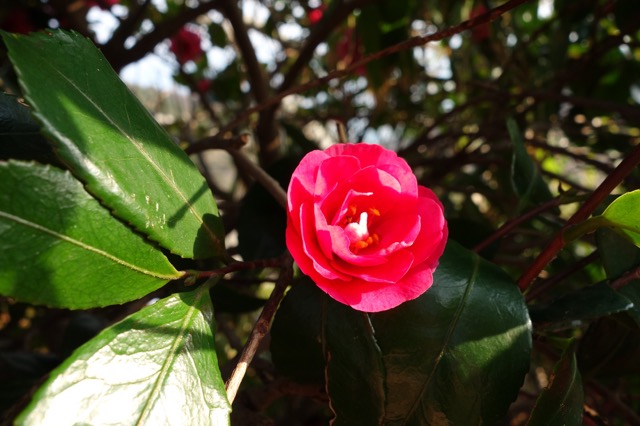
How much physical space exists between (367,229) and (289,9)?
1.76m

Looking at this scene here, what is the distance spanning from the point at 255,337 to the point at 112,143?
0.53 ft

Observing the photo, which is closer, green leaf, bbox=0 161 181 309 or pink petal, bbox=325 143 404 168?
green leaf, bbox=0 161 181 309

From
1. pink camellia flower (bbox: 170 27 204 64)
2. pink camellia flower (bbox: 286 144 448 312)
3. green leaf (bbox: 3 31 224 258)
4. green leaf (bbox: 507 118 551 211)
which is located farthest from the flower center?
pink camellia flower (bbox: 170 27 204 64)

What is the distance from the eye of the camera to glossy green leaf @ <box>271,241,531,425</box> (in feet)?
1.26

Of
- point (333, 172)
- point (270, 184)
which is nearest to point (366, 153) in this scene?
point (333, 172)

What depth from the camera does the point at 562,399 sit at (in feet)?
1.30

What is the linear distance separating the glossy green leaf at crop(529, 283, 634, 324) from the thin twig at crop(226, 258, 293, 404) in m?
0.24

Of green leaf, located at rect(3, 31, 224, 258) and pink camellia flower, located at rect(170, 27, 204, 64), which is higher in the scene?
green leaf, located at rect(3, 31, 224, 258)

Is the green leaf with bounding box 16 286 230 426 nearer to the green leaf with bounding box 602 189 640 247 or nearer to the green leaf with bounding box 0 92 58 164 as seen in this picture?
the green leaf with bounding box 0 92 58 164

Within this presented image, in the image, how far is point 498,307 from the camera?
0.41 meters

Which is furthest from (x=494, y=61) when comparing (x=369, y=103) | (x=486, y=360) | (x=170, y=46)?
(x=486, y=360)

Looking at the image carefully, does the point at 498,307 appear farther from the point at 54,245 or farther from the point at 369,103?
the point at 369,103

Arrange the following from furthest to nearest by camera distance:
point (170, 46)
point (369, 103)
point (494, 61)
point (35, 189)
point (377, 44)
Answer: point (369, 103)
point (170, 46)
point (494, 61)
point (377, 44)
point (35, 189)

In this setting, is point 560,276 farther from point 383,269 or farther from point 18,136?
point 18,136
